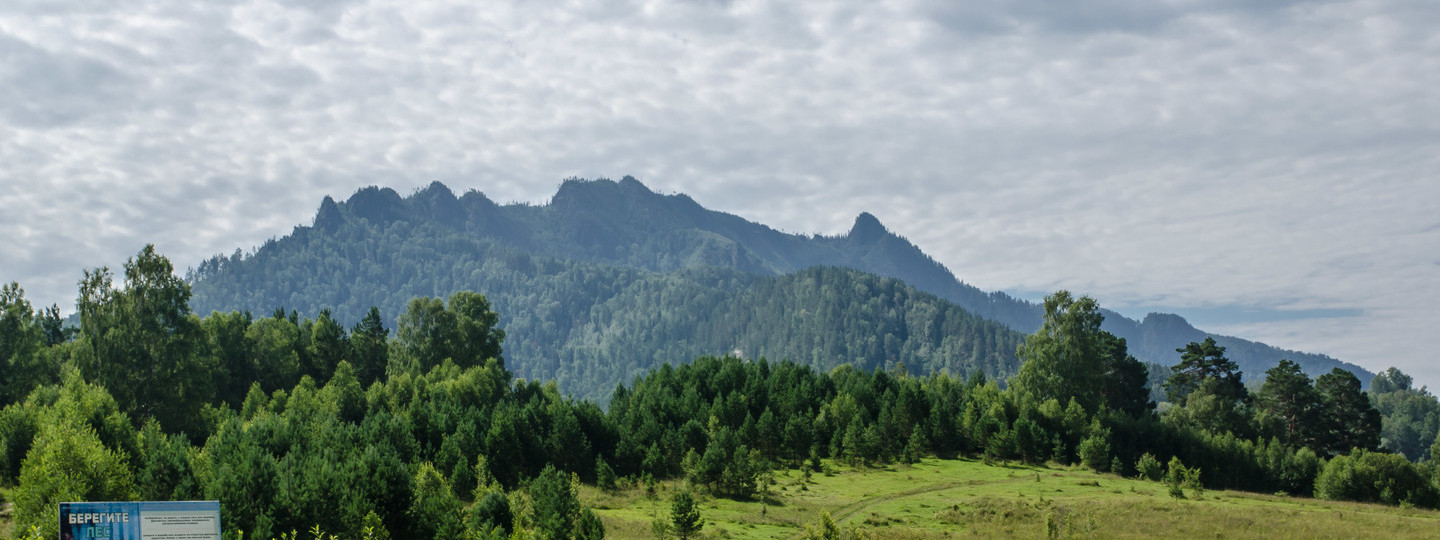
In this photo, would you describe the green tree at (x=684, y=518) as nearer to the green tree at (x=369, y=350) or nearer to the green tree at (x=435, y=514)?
the green tree at (x=435, y=514)

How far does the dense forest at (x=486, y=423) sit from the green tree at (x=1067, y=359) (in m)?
0.30

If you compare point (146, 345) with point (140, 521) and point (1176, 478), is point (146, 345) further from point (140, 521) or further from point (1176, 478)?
point (1176, 478)

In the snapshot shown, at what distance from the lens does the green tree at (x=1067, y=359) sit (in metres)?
129

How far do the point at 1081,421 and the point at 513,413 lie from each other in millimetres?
72003

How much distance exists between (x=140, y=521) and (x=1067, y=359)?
123273 mm

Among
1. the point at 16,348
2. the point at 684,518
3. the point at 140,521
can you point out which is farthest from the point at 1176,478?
the point at 16,348

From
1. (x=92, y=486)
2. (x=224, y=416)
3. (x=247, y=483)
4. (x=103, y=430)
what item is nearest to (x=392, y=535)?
(x=247, y=483)

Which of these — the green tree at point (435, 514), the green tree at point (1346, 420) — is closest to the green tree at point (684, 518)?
the green tree at point (435, 514)

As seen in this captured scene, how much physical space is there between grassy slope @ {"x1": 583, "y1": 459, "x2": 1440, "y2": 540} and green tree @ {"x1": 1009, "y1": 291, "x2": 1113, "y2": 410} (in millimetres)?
32856

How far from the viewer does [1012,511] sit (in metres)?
75.3

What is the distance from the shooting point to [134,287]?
10262cm

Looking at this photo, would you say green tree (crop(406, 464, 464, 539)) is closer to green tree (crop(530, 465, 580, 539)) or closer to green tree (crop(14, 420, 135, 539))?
green tree (crop(530, 465, 580, 539))

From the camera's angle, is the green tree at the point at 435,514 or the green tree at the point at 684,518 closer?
the green tree at the point at 435,514

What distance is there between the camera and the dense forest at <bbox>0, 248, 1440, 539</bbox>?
61500 mm
